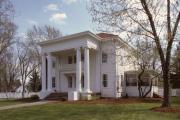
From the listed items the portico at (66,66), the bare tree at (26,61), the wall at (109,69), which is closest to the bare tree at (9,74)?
the bare tree at (26,61)

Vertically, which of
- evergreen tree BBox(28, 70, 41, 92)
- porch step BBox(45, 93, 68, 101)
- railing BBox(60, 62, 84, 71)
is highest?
railing BBox(60, 62, 84, 71)

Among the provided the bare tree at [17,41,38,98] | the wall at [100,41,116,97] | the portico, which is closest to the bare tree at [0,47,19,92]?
the bare tree at [17,41,38,98]

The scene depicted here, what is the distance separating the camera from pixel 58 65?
36.4m

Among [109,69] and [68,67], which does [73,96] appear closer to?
[109,69]

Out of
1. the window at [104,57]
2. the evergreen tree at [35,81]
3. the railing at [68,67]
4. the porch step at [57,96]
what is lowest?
the porch step at [57,96]

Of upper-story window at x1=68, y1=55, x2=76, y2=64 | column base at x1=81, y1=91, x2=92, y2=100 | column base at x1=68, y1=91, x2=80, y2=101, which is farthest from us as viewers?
upper-story window at x1=68, y1=55, x2=76, y2=64

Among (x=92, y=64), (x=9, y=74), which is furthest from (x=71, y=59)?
(x=9, y=74)

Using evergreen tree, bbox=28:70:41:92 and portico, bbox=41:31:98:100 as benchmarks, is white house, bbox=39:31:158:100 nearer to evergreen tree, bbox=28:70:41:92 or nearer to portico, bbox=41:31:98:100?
portico, bbox=41:31:98:100

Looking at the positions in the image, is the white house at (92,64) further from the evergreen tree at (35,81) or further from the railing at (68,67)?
the evergreen tree at (35,81)

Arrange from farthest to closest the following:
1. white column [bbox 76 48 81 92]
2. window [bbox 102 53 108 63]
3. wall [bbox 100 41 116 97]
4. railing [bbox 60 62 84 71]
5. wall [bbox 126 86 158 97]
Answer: railing [bbox 60 62 84 71] < wall [bbox 126 86 158 97] < window [bbox 102 53 108 63] < wall [bbox 100 41 116 97] < white column [bbox 76 48 81 92]

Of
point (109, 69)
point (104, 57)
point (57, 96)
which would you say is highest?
point (104, 57)

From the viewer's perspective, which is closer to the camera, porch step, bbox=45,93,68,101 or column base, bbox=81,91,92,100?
column base, bbox=81,91,92,100

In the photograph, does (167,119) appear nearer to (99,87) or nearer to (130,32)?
(130,32)

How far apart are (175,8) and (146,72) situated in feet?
49.9
